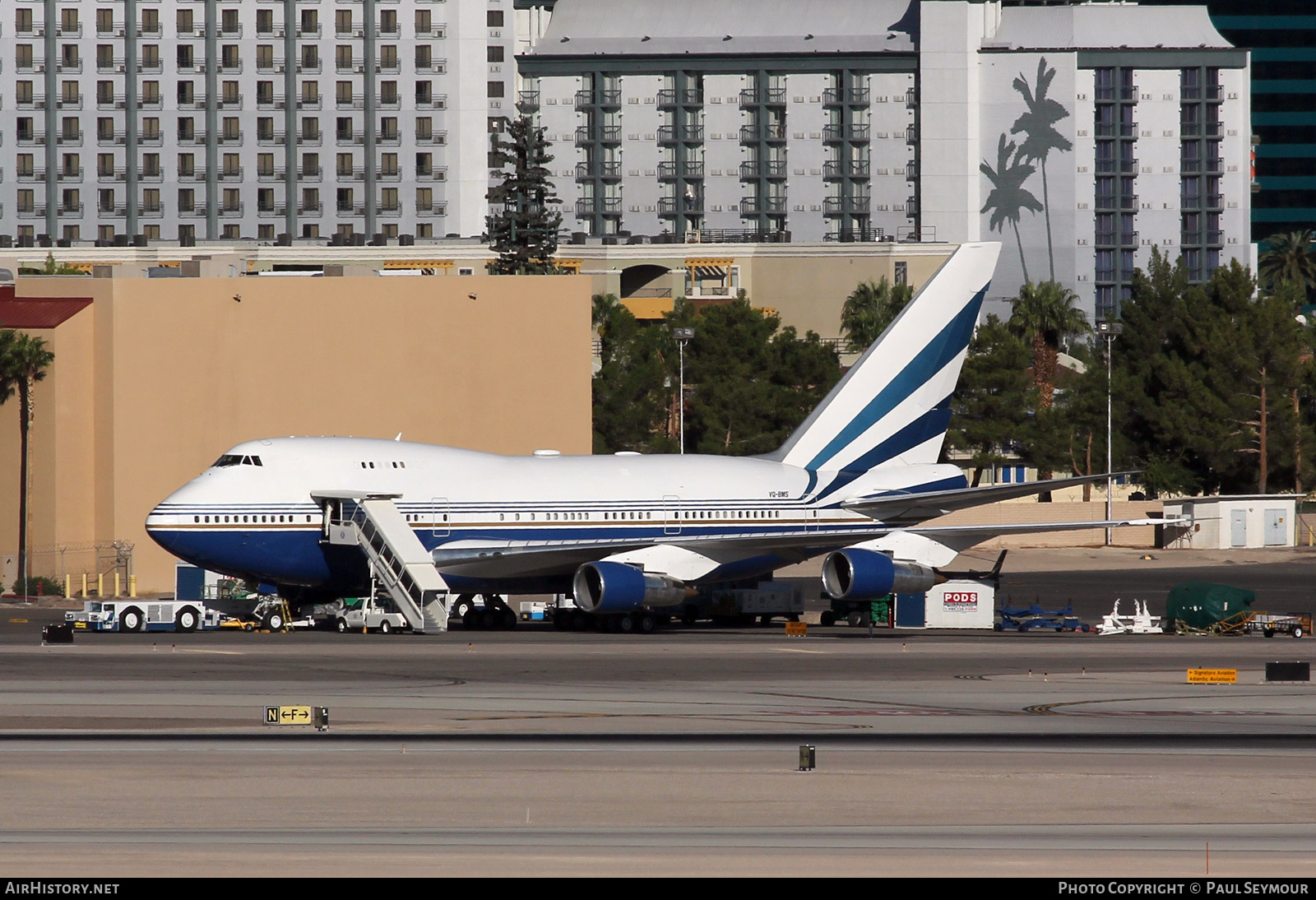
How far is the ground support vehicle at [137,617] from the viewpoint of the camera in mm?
51719

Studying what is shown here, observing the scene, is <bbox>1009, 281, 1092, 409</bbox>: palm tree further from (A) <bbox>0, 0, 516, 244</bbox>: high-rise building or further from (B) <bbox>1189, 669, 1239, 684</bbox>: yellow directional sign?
(B) <bbox>1189, 669, 1239, 684</bbox>: yellow directional sign

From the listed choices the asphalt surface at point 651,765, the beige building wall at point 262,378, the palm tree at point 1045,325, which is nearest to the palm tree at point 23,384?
the beige building wall at point 262,378

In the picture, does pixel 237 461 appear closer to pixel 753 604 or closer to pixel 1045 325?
pixel 753 604

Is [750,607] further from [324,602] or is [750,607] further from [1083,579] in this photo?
[1083,579]

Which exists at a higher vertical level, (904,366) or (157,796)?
(904,366)

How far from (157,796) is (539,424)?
197ft

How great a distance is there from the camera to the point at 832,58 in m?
198

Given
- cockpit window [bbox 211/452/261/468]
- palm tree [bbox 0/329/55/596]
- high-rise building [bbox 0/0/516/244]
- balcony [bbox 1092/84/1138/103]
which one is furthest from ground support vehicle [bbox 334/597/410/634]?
balcony [bbox 1092/84/1138/103]

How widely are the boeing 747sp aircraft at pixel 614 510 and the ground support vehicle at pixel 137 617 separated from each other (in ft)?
7.25

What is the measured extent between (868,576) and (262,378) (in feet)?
111

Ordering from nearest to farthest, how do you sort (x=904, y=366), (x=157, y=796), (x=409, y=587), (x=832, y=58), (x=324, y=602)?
(x=157, y=796), (x=409, y=587), (x=324, y=602), (x=904, y=366), (x=832, y=58)

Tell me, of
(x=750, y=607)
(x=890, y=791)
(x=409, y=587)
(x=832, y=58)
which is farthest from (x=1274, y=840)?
(x=832, y=58)

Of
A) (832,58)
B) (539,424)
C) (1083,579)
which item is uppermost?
(832,58)

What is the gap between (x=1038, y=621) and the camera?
54.4 m
